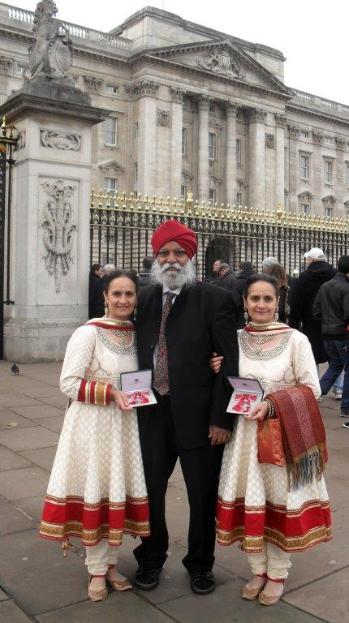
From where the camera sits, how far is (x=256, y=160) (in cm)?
4672

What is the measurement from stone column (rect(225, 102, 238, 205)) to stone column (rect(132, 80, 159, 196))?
6808 millimetres

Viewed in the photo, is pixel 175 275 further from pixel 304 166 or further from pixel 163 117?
pixel 304 166

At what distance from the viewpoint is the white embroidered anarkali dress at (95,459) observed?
9.59 ft

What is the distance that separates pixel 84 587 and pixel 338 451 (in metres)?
3.13

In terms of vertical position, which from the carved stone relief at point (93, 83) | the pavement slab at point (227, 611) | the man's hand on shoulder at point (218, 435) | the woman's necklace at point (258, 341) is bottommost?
the pavement slab at point (227, 611)

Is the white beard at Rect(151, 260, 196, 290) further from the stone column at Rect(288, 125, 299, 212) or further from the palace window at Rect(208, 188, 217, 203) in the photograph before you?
Answer: the stone column at Rect(288, 125, 299, 212)

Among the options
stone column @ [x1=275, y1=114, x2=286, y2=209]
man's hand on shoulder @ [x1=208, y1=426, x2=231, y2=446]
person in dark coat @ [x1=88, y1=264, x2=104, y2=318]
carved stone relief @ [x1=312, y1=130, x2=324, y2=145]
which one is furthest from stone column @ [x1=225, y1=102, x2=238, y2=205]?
man's hand on shoulder @ [x1=208, y1=426, x2=231, y2=446]

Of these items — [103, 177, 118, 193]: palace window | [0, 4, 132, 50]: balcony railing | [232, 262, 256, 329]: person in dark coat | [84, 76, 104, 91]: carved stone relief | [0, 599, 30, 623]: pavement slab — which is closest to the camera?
[0, 599, 30, 623]: pavement slab

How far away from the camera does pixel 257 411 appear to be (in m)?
2.85

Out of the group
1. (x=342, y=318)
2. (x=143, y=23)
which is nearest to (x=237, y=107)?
(x=143, y=23)

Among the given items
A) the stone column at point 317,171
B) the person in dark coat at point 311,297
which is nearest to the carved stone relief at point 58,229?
the person in dark coat at point 311,297

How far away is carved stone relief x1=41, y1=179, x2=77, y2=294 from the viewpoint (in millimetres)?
9742

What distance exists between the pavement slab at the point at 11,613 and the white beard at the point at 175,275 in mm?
1606

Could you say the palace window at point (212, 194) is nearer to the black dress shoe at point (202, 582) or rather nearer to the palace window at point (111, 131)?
the palace window at point (111, 131)
